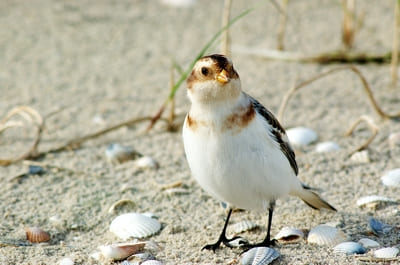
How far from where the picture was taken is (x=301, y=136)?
469 centimetres

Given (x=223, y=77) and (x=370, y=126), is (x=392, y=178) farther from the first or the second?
(x=223, y=77)

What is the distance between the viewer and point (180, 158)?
4629 millimetres

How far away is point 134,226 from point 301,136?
160cm

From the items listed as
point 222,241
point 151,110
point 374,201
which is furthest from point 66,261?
point 151,110

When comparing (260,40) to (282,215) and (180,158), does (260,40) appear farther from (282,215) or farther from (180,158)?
(282,215)

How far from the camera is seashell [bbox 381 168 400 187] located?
4012mm

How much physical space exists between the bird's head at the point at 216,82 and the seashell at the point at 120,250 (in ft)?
2.53

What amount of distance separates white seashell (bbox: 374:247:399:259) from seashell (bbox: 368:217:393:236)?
0.26 meters

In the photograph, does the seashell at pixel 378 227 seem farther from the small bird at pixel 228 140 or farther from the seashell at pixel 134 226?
the seashell at pixel 134 226

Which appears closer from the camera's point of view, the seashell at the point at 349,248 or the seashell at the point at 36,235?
the seashell at the point at 349,248

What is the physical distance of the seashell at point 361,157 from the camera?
441 centimetres

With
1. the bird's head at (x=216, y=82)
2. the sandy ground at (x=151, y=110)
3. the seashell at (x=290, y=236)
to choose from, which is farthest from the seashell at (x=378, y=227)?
the bird's head at (x=216, y=82)

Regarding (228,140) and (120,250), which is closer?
(228,140)

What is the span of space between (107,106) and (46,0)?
242 centimetres
